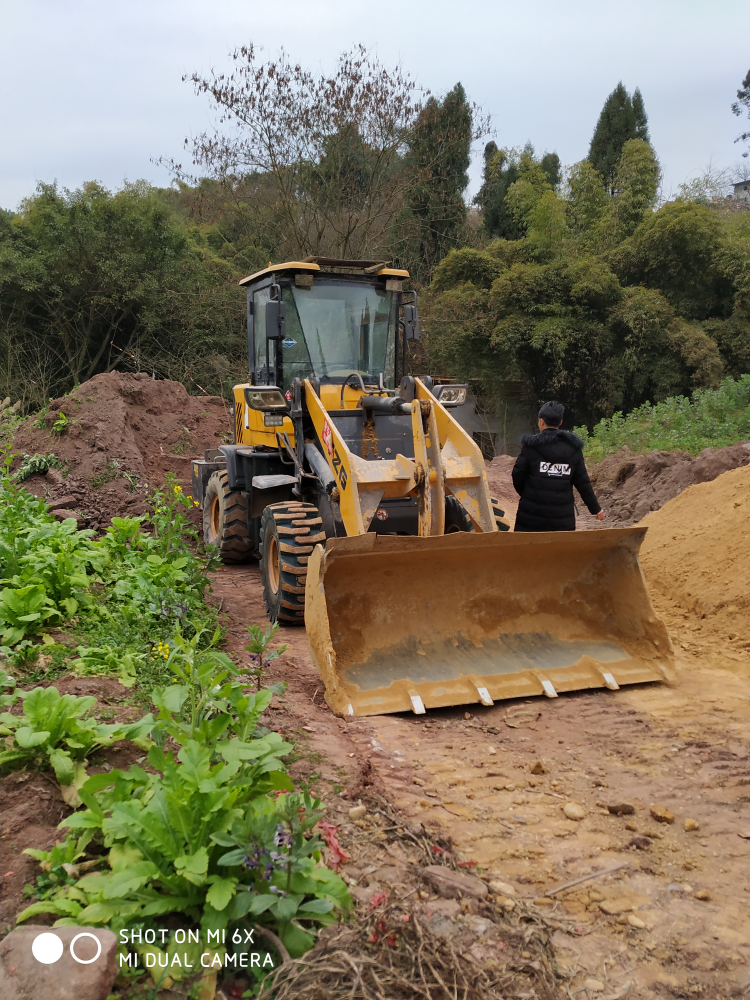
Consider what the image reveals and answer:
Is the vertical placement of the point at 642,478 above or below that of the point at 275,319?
below

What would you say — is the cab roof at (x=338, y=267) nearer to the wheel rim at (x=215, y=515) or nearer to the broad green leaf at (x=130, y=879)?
the wheel rim at (x=215, y=515)

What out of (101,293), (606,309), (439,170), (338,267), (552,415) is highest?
(439,170)

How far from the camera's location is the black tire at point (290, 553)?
5.66 meters

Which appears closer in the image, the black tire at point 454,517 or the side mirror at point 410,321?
the black tire at point 454,517

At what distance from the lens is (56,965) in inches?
79.2

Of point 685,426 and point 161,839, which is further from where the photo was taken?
point 685,426

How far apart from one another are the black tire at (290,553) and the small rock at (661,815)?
9.15ft

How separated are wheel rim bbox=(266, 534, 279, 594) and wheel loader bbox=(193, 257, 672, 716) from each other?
2 centimetres

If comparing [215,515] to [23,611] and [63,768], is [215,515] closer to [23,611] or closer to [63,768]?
[23,611]

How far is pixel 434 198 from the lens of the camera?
1845 cm

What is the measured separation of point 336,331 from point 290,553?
220 cm

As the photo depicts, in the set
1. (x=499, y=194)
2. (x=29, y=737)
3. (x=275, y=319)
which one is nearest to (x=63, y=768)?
(x=29, y=737)

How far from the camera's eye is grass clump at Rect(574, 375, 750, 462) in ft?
40.0

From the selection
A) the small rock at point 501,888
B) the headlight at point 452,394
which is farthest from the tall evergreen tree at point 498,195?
the small rock at point 501,888
